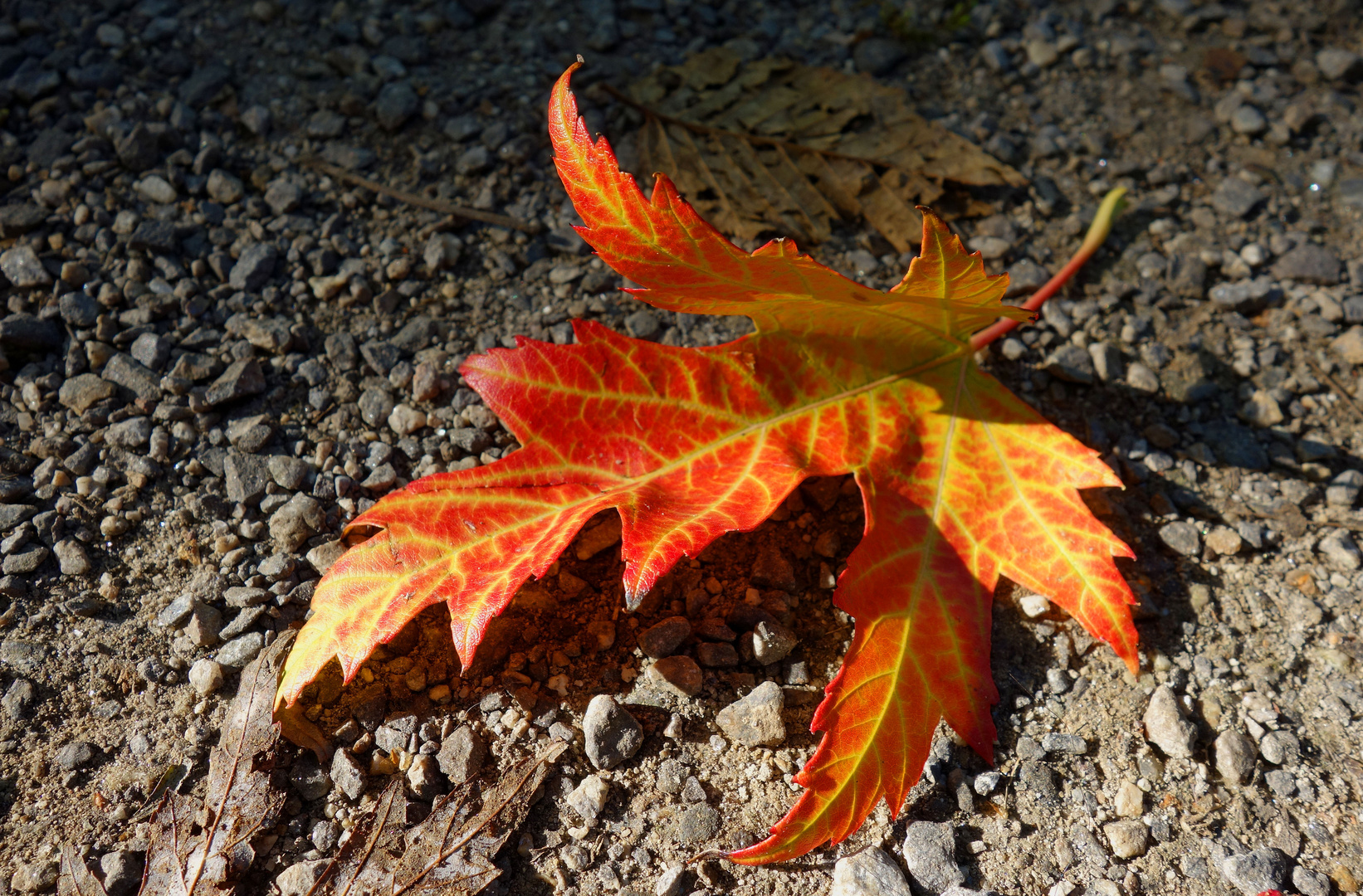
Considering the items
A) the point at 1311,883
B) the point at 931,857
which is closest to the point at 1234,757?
the point at 1311,883

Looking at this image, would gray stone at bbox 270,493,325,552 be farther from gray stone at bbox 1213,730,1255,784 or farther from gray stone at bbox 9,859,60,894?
gray stone at bbox 1213,730,1255,784

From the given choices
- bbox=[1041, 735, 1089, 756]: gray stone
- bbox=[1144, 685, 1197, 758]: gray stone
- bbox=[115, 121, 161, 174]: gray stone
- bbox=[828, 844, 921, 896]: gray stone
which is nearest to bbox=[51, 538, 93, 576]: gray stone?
bbox=[115, 121, 161, 174]: gray stone

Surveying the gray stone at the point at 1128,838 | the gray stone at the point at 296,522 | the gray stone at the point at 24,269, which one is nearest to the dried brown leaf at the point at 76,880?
the gray stone at the point at 296,522

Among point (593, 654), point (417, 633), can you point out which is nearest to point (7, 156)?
point (417, 633)

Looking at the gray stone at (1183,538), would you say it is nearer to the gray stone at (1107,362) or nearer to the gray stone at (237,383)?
the gray stone at (1107,362)

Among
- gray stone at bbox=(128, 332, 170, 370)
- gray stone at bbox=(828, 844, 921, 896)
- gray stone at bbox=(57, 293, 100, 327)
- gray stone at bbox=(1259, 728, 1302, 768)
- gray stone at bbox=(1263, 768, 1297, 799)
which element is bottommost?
gray stone at bbox=(1263, 768, 1297, 799)

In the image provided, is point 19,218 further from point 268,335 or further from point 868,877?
point 868,877

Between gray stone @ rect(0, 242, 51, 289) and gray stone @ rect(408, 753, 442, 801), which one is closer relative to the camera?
gray stone @ rect(408, 753, 442, 801)

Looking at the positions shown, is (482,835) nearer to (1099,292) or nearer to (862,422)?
(862,422)
